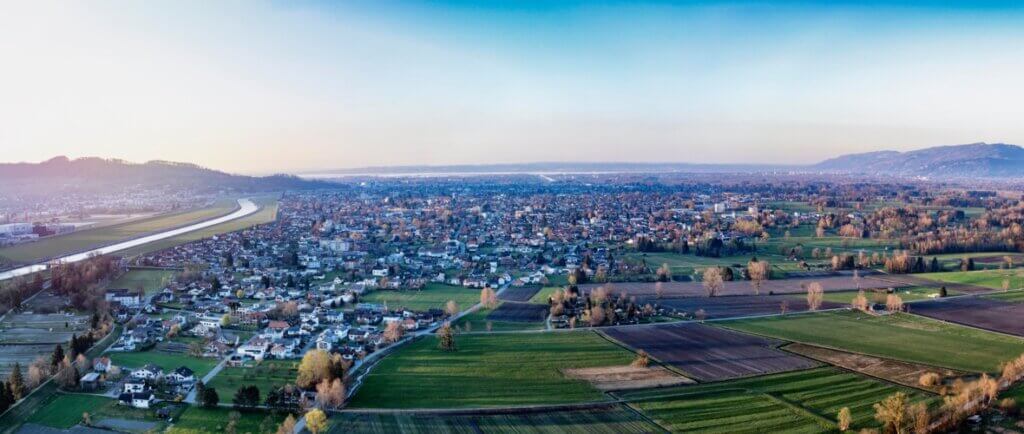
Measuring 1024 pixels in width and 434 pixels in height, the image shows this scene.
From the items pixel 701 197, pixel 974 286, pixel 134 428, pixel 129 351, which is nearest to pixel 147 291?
pixel 129 351

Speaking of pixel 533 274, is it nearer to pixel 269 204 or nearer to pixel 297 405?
pixel 297 405

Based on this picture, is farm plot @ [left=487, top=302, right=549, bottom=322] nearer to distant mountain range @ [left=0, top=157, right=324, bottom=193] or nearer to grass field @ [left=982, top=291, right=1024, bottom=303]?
grass field @ [left=982, top=291, right=1024, bottom=303]

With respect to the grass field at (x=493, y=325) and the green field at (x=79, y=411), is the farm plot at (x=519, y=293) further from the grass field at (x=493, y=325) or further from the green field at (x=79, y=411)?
the green field at (x=79, y=411)

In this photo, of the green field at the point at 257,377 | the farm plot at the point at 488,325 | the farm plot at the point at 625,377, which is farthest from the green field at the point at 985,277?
the green field at the point at 257,377

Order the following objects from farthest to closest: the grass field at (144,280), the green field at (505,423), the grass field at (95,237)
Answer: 1. the grass field at (95,237)
2. the grass field at (144,280)
3. the green field at (505,423)

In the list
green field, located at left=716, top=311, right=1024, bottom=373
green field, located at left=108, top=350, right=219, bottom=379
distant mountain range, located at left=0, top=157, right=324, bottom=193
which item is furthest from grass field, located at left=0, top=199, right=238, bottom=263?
green field, located at left=716, top=311, right=1024, bottom=373

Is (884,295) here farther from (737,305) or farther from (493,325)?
(493,325)

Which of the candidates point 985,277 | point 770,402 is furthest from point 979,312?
point 770,402

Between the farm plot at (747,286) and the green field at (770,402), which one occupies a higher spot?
the farm plot at (747,286)
